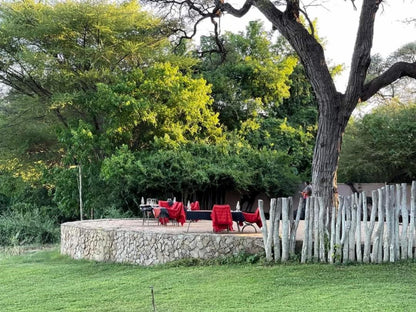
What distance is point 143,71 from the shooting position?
69.1 ft

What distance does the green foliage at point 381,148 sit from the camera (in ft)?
66.4

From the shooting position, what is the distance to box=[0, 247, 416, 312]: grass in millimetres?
7520

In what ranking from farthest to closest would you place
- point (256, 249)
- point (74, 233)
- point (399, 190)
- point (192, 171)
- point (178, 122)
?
point (178, 122)
point (192, 171)
point (74, 233)
point (256, 249)
point (399, 190)

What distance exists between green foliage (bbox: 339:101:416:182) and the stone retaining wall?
11.2m

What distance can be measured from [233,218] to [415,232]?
13.0 ft

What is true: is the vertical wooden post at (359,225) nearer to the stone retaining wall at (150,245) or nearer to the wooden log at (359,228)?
the wooden log at (359,228)

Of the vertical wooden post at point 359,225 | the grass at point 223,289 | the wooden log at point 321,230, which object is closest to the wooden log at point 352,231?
the vertical wooden post at point 359,225

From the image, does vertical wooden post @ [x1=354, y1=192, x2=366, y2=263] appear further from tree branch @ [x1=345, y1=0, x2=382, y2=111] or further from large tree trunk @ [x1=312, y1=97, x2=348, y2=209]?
tree branch @ [x1=345, y1=0, x2=382, y2=111]

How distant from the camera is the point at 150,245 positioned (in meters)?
12.1

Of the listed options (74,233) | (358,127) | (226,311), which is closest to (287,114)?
(358,127)

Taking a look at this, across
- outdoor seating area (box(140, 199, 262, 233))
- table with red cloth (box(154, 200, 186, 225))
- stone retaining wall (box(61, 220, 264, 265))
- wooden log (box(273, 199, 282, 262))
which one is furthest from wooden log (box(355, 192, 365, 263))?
table with red cloth (box(154, 200, 186, 225))

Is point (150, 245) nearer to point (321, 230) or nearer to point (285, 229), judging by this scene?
point (285, 229)

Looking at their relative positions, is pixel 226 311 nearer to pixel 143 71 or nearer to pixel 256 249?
pixel 256 249

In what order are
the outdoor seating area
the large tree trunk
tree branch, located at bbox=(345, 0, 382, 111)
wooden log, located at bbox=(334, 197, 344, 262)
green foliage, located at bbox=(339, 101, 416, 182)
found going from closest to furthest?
wooden log, located at bbox=(334, 197, 344, 262) → tree branch, located at bbox=(345, 0, 382, 111) → the large tree trunk → the outdoor seating area → green foliage, located at bbox=(339, 101, 416, 182)
